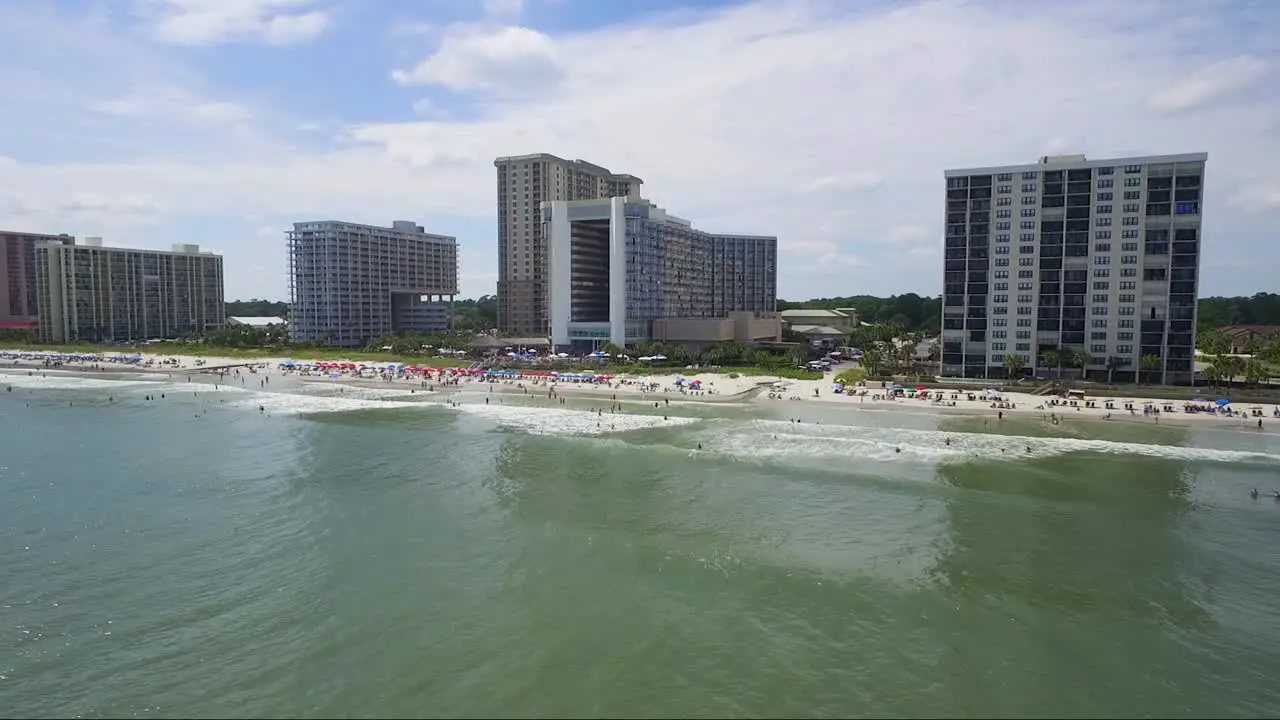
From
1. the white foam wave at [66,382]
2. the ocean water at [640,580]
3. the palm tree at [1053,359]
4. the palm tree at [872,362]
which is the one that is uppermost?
the palm tree at [1053,359]

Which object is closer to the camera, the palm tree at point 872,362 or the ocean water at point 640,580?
the ocean water at point 640,580

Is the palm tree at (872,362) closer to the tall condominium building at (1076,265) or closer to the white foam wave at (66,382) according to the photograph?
the tall condominium building at (1076,265)

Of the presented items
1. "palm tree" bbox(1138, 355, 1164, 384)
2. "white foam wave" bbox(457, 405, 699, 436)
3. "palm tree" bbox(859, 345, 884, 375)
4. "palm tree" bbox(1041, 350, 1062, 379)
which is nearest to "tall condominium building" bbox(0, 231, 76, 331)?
"white foam wave" bbox(457, 405, 699, 436)

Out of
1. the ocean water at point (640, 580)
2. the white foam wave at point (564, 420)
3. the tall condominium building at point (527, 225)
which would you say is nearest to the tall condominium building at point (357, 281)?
the tall condominium building at point (527, 225)

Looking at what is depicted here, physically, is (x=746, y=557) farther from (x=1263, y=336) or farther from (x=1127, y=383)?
(x=1263, y=336)

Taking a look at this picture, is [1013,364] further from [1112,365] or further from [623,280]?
[623,280]

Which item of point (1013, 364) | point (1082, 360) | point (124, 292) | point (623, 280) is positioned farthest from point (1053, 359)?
point (124, 292)
